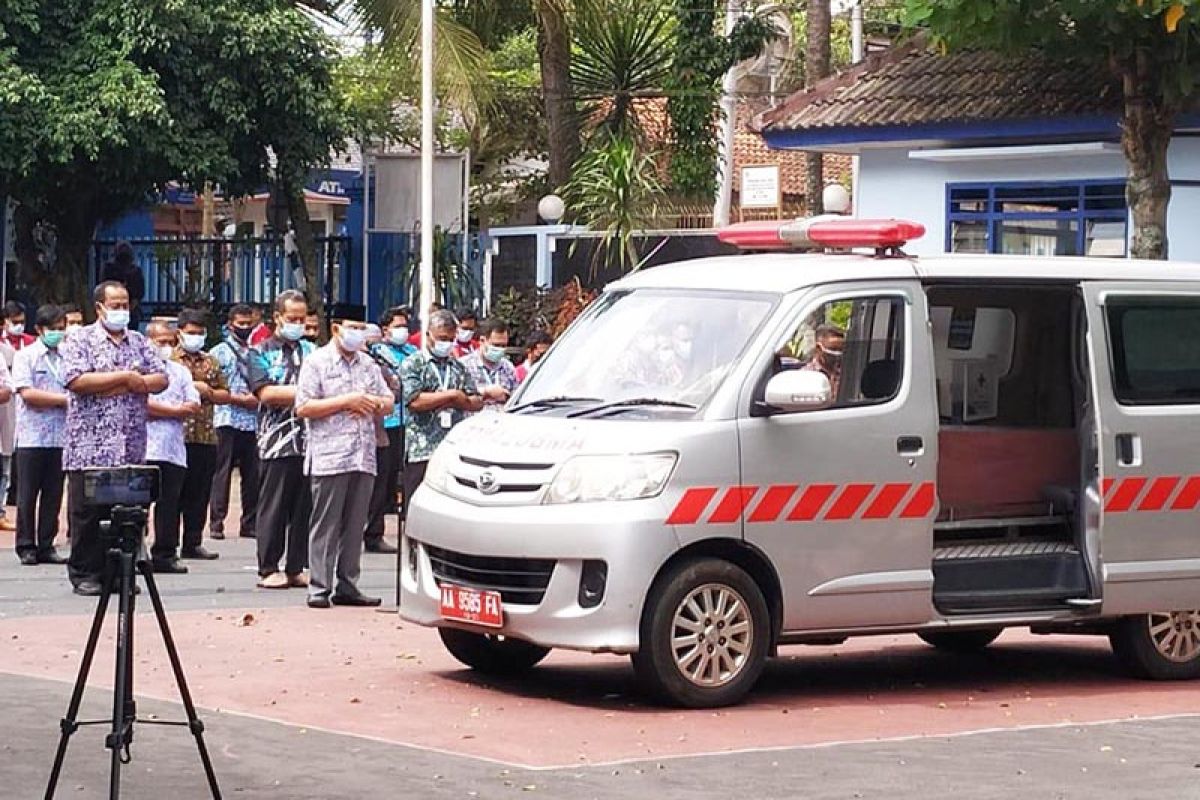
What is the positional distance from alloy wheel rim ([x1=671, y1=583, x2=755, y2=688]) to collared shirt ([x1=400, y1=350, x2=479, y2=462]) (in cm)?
552

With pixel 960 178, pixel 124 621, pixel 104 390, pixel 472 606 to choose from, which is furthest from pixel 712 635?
pixel 960 178

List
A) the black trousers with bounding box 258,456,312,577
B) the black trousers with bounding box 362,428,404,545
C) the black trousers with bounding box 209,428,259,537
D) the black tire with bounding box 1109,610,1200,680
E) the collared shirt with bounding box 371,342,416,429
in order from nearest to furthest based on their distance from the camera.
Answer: the black tire with bounding box 1109,610,1200,680 < the black trousers with bounding box 258,456,312,577 < the collared shirt with bounding box 371,342,416,429 < the black trousers with bounding box 362,428,404,545 < the black trousers with bounding box 209,428,259,537

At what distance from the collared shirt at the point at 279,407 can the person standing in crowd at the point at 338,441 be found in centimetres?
61

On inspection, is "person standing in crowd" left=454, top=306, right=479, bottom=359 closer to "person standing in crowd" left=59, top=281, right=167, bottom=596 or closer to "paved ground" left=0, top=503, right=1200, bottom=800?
"person standing in crowd" left=59, top=281, right=167, bottom=596

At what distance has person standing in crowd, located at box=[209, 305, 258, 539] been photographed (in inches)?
716

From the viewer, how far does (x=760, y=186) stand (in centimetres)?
3244

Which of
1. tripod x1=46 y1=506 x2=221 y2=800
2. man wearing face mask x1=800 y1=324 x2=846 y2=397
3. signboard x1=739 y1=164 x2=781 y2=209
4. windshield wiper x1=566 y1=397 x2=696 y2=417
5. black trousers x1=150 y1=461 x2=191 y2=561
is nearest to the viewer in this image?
tripod x1=46 y1=506 x2=221 y2=800

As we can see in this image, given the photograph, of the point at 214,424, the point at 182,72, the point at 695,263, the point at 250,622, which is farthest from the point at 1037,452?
the point at 182,72

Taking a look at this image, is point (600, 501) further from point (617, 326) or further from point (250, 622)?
point (250, 622)

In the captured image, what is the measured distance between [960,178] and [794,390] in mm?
13990

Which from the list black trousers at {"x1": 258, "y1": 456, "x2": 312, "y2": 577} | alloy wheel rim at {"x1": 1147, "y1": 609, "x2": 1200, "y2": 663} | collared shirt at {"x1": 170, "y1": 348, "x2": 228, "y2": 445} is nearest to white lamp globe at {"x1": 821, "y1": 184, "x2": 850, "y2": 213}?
collared shirt at {"x1": 170, "y1": 348, "x2": 228, "y2": 445}

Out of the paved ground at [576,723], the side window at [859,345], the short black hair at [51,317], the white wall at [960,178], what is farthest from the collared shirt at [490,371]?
the side window at [859,345]

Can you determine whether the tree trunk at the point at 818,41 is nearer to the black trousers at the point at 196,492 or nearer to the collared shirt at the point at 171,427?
the black trousers at the point at 196,492

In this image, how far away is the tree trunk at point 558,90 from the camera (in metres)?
27.6
